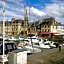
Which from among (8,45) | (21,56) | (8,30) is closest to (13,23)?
(8,30)

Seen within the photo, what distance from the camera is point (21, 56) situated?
6277 millimetres

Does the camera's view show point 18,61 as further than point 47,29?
No

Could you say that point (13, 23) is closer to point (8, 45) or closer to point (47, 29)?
point (47, 29)

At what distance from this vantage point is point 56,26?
7056 centimetres

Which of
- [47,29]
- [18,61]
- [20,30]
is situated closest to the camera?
[18,61]

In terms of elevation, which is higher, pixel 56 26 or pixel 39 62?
pixel 56 26

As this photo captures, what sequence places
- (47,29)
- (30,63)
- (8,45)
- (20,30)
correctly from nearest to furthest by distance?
(30,63) → (8,45) → (47,29) → (20,30)

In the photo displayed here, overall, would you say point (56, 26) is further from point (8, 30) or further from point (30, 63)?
point (30, 63)

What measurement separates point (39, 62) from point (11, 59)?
→ 2505mm

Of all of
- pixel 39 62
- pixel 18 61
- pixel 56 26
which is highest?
pixel 56 26

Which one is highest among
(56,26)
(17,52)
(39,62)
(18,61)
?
(56,26)

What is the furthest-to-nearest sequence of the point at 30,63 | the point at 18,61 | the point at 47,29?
the point at 47,29 < the point at 30,63 < the point at 18,61

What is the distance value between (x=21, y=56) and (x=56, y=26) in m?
66.5

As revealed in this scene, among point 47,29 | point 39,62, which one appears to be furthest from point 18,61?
point 47,29
